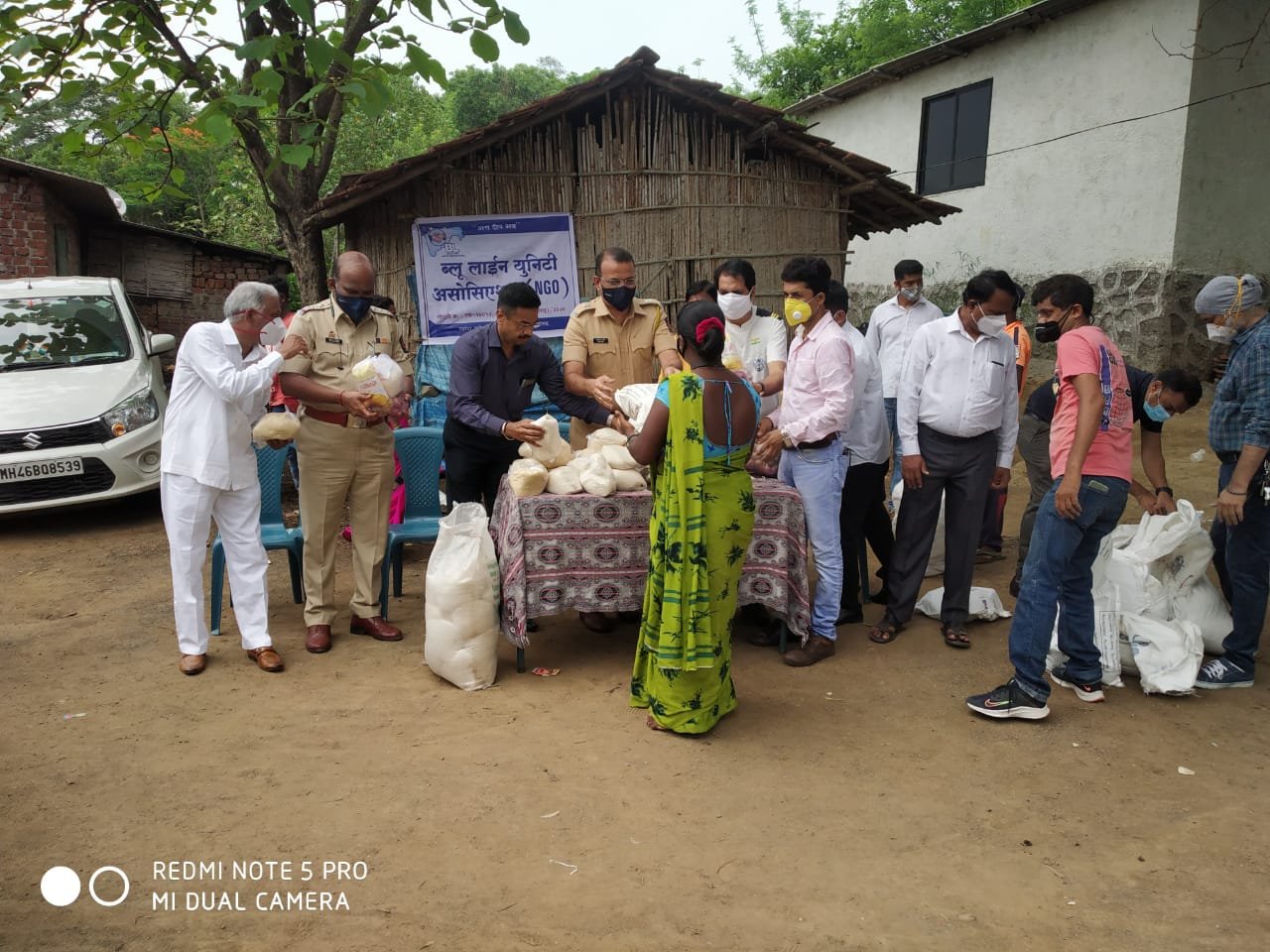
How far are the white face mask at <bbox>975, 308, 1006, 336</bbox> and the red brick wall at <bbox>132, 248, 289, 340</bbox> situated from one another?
40.2ft

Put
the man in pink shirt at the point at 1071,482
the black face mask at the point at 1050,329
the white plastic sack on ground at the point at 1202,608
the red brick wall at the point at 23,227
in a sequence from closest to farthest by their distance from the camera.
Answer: the man in pink shirt at the point at 1071,482, the black face mask at the point at 1050,329, the white plastic sack on ground at the point at 1202,608, the red brick wall at the point at 23,227

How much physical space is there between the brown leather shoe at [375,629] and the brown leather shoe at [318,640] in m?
0.21

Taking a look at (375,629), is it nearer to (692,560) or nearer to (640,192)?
(692,560)

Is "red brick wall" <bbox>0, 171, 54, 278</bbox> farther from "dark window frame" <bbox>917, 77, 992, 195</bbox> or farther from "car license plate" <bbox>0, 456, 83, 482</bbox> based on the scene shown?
"dark window frame" <bbox>917, 77, 992, 195</bbox>

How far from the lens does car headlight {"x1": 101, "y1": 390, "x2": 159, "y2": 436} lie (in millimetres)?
7012

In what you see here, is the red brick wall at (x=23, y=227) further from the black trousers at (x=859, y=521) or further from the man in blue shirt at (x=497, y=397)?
the black trousers at (x=859, y=521)

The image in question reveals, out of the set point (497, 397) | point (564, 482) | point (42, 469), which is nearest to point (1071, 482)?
point (564, 482)

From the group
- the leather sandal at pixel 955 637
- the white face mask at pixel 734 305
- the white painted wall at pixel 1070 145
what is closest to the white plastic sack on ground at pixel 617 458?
the white face mask at pixel 734 305

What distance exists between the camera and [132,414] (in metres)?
7.13

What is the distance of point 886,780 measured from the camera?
350 centimetres

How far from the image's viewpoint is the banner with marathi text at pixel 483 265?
771cm

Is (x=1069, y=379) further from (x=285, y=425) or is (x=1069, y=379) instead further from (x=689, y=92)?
(x=689, y=92)

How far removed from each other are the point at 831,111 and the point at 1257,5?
281 inches

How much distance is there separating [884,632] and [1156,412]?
68.6 inches
